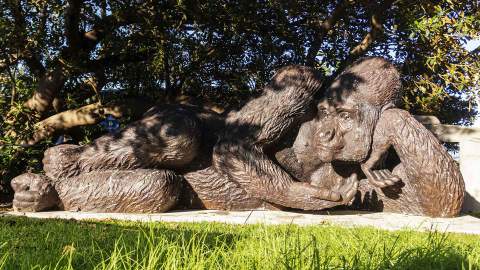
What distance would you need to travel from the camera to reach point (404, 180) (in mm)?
5980

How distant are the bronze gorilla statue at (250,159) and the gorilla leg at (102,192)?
0.04 ft

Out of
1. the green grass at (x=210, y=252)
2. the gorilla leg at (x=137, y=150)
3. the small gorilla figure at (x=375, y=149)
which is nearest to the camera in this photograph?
the green grass at (x=210, y=252)

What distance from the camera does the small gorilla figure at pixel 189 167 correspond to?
5.71 meters

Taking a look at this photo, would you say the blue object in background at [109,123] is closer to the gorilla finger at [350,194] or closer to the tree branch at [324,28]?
the tree branch at [324,28]

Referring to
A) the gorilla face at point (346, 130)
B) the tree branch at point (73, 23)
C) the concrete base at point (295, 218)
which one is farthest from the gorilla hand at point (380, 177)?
the tree branch at point (73, 23)

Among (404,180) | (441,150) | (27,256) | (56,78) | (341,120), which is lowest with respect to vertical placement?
(27,256)

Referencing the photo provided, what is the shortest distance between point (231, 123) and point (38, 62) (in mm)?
3789

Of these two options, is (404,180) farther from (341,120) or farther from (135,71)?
(135,71)

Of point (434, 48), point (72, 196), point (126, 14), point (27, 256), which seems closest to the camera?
point (27, 256)

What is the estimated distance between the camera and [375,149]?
591 centimetres

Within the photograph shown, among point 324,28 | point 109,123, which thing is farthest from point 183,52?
point 324,28

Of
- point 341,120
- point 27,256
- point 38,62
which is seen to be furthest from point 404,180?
point 38,62

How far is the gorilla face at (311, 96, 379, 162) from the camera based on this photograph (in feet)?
19.4

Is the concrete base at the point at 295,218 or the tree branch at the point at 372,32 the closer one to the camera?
the concrete base at the point at 295,218
